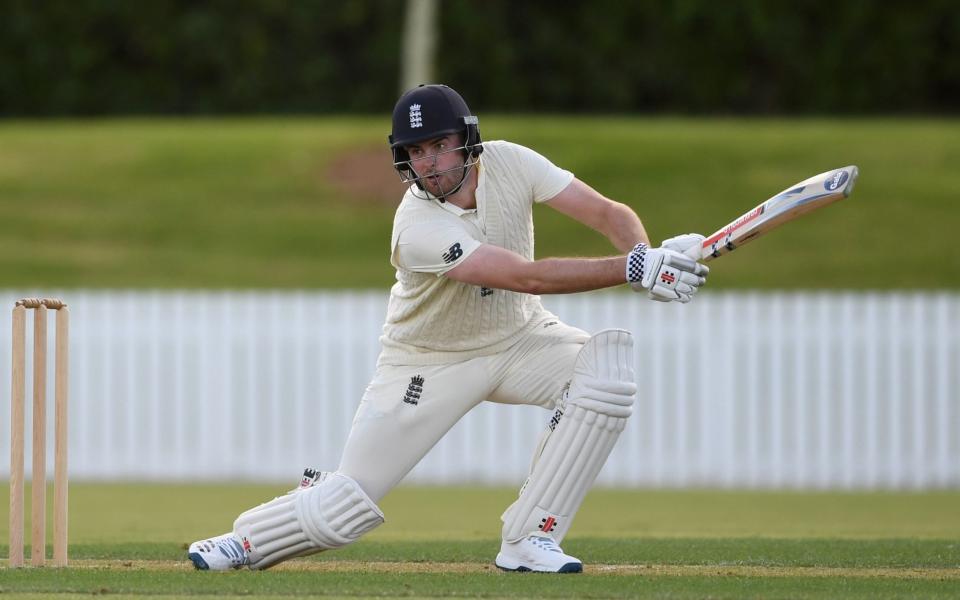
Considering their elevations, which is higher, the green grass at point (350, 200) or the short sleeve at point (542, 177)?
the green grass at point (350, 200)

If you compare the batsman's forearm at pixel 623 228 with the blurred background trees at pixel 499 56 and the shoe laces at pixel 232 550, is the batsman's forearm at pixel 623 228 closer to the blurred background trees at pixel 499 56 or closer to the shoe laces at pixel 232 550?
the shoe laces at pixel 232 550

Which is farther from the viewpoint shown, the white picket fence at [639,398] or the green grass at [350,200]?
the green grass at [350,200]

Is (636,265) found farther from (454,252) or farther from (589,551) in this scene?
(589,551)

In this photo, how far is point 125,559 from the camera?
466 centimetres

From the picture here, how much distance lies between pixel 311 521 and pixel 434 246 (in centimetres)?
81

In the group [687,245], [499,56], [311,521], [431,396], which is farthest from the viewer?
[499,56]

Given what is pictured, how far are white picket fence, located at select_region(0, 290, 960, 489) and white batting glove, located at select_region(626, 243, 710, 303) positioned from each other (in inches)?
171

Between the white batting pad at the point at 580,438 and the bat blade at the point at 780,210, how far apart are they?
36 centimetres

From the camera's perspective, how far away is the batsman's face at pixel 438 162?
14.2 ft

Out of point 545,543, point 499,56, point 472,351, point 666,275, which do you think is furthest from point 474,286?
point 499,56

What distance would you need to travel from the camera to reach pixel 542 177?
14.7 feet

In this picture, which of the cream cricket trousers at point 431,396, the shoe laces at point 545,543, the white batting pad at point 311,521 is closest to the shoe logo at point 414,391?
the cream cricket trousers at point 431,396

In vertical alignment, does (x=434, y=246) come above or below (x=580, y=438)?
above

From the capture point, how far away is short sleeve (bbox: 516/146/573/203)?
4.47 meters
